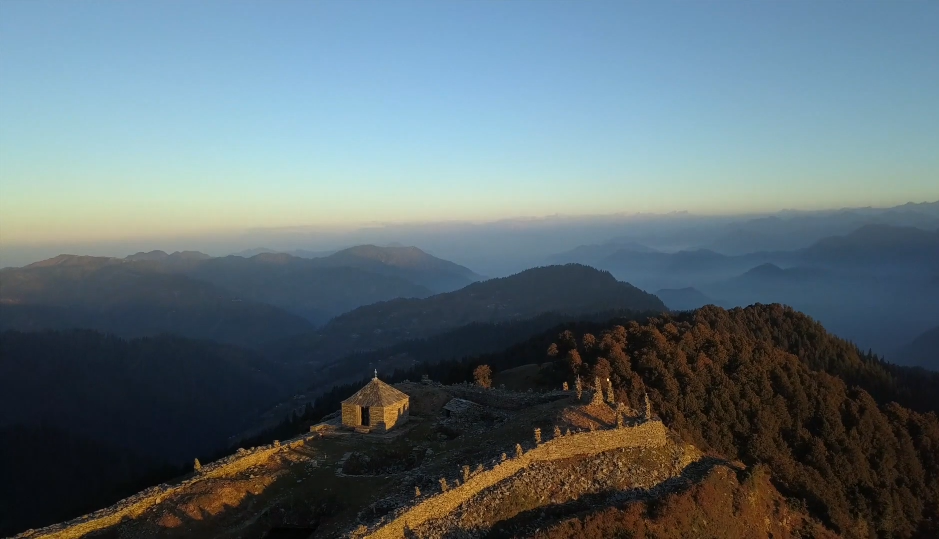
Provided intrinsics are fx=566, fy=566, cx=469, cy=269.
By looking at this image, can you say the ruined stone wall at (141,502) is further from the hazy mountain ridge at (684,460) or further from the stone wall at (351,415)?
the stone wall at (351,415)

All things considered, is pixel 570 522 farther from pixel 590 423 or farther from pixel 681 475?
pixel 681 475

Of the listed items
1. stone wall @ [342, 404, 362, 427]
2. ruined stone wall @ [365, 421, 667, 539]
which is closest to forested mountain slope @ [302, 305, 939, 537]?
ruined stone wall @ [365, 421, 667, 539]

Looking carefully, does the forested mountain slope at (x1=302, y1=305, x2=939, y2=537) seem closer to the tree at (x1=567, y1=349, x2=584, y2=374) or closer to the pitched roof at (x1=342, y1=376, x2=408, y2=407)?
the tree at (x1=567, y1=349, x2=584, y2=374)

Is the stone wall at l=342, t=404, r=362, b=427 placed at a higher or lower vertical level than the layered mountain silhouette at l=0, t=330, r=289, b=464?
higher

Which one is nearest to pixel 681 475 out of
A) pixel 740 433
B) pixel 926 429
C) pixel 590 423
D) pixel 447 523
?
pixel 590 423

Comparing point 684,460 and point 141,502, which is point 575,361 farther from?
point 141,502

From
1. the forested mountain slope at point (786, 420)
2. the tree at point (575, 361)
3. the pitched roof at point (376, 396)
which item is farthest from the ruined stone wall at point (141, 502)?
the forested mountain slope at point (786, 420)

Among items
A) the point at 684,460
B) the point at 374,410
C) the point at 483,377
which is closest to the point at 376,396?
the point at 374,410
